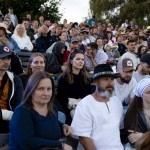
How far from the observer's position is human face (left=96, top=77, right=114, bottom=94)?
5.07m

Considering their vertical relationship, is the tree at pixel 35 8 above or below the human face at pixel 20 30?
above

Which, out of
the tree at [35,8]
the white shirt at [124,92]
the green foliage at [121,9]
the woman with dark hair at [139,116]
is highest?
the green foliage at [121,9]

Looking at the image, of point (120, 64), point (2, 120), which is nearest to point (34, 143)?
point (2, 120)

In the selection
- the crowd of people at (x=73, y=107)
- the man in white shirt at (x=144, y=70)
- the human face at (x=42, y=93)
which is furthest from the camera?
the man in white shirt at (x=144, y=70)

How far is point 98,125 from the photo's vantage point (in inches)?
191

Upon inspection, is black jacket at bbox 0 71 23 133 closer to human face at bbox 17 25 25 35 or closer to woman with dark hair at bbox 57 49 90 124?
woman with dark hair at bbox 57 49 90 124

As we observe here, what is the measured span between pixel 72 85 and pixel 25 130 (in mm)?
2336

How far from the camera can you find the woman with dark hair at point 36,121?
161 inches

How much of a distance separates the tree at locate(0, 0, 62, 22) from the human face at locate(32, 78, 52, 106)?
18.6m

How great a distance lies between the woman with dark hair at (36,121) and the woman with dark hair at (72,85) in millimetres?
1626

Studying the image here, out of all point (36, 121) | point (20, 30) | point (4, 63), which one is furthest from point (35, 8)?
point (36, 121)

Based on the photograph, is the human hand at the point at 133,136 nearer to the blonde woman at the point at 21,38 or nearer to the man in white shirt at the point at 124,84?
the man in white shirt at the point at 124,84

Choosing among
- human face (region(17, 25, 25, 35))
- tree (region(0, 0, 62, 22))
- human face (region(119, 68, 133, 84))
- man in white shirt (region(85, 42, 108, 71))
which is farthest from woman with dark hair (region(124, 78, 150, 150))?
tree (region(0, 0, 62, 22))

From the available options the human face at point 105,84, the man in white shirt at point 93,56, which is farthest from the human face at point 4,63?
the man in white shirt at point 93,56
